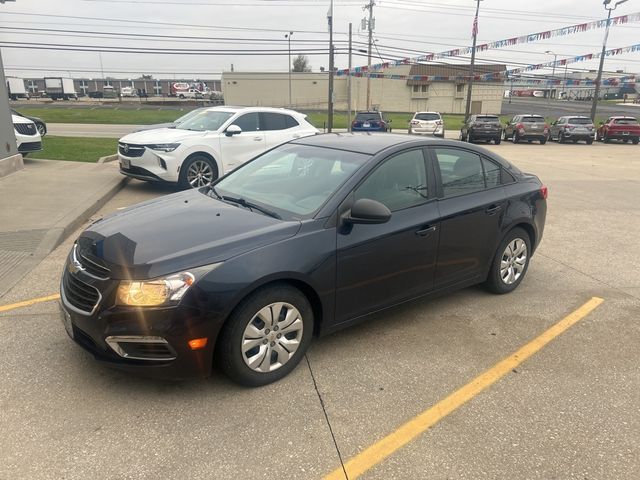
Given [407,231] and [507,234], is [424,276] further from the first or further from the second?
[507,234]

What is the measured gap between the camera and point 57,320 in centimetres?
410

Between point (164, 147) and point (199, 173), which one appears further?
point (199, 173)

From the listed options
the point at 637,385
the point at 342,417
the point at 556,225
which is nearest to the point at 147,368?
the point at 342,417

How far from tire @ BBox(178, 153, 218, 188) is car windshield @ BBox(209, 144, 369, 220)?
522 cm

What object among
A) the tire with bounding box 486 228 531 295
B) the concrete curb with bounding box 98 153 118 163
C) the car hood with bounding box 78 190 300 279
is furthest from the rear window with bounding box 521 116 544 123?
the car hood with bounding box 78 190 300 279

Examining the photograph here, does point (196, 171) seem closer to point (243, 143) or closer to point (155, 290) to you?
point (243, 143)

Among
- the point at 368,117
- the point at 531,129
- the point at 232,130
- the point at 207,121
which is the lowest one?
the point at 531,129

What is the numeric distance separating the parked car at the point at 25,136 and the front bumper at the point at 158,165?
4343 mm

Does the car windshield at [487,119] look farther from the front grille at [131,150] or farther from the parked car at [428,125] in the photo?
the front grille at [131,150]

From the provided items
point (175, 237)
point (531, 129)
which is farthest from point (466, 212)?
point (531, 129)

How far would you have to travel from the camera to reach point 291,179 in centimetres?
407

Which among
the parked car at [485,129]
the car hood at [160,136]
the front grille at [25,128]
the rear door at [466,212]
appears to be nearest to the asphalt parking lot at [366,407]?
the rear door at [466,212]

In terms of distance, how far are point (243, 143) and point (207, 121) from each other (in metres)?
0.98

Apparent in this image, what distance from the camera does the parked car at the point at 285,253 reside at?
2.90 m
